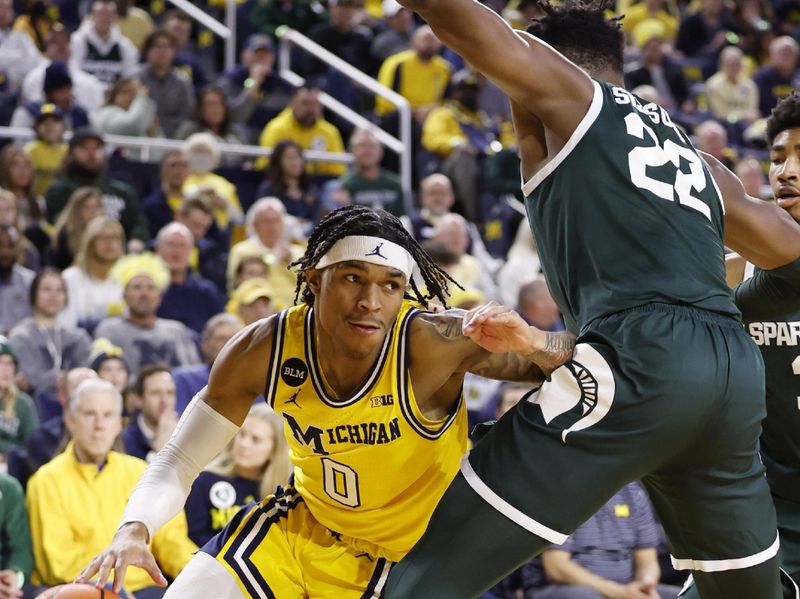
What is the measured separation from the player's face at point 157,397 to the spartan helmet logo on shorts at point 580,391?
4.14m

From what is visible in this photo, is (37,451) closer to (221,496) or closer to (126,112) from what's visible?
(221,496)

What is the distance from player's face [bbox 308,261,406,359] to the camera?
380 centimetres

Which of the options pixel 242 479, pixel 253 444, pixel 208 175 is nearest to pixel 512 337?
pixel 253 444

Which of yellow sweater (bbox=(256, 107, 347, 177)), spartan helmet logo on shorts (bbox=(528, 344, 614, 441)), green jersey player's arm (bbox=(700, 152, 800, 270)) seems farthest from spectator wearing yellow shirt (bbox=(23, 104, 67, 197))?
spartan helmet logo on shorts (bbox=(528, 344, 614, 441))

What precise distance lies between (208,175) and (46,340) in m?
2.62

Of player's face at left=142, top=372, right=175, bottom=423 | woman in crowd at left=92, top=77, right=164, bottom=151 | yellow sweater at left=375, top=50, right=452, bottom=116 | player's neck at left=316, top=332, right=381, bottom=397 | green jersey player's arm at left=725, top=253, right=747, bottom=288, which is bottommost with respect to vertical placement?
yellow sweater at left=375, top=50, right=452, bottom=116

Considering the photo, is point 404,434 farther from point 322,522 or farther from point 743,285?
point 743,285

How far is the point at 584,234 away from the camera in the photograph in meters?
3.30

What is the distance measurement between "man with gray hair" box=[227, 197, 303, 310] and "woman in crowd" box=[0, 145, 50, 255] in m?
1.33

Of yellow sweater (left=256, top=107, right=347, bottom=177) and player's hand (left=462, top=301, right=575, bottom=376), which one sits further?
yellow sweater (left=256, top=107, right=347, bottom=177)

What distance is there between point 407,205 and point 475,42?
7.69m

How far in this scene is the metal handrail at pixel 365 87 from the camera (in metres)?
11.5

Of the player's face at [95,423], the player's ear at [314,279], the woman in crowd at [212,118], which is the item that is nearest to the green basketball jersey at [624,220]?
the player's ear at [314,279]

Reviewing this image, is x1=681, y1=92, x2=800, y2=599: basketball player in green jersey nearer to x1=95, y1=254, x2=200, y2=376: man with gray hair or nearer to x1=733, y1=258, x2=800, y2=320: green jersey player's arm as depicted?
x1=733, y1=258, x2=800, y2=320: green jersey player's arm
